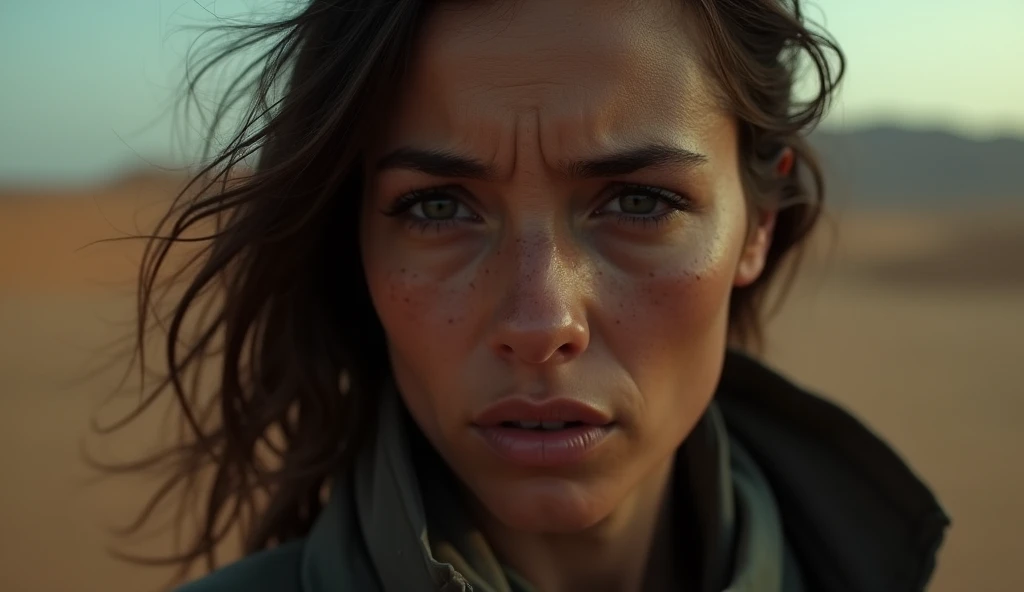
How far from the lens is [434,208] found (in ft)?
6.49

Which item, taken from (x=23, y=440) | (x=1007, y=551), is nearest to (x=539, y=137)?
(x=1007, y=551)

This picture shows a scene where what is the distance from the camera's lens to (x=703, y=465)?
226 cm

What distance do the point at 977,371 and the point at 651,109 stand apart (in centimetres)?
824

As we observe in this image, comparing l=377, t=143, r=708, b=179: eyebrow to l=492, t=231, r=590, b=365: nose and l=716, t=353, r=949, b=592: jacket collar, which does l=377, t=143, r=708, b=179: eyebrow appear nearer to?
l=492, t=231, r=590, b=365: nose

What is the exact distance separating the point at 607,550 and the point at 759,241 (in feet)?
2.35

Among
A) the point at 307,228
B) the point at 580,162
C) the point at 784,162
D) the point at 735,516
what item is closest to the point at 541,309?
the point at 580,162

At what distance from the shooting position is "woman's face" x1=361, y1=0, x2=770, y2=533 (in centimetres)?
183

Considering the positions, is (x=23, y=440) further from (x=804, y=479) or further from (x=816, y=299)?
(x=816, y=299)

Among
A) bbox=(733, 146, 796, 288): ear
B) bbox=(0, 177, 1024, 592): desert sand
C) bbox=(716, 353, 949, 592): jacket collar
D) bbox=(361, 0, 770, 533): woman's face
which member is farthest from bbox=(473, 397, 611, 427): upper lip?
bbox=(0, 177, 1024, 592): desert sand

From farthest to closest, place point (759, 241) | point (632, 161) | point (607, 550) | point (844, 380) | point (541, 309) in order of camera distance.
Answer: point (844, 380) < point (759, 241) < point (607, 550) < point (632, 161) < point (541, 309)

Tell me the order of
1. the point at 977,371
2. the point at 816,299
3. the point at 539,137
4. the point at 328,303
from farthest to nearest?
the point at 816,299, the point at 977,371, the point at 328,303, the point at 539,137

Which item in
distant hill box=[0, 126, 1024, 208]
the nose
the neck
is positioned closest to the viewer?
the nose

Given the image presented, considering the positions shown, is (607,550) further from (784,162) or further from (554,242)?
(784,162)

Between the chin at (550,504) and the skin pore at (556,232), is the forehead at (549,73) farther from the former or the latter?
the chin at (550,504)
